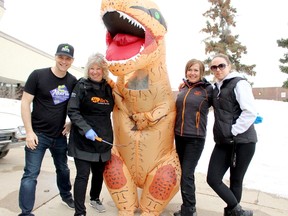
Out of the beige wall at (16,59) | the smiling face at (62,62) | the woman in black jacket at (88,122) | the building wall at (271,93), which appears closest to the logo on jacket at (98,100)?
the woman in black jacket at (88,122)

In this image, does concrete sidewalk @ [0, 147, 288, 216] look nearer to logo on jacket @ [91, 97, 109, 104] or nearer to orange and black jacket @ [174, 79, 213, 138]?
orange and black jacket @ [174, 79, 213, 138]

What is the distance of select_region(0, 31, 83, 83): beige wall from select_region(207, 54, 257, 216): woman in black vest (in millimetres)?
19001

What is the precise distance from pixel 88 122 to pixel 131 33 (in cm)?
100

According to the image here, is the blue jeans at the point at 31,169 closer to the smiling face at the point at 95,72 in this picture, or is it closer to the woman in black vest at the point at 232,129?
the smiling face at the point at 95,72

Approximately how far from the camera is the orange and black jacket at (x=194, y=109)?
9.66 feet

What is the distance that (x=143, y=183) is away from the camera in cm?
317

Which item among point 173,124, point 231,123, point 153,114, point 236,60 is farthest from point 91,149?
point 236,60

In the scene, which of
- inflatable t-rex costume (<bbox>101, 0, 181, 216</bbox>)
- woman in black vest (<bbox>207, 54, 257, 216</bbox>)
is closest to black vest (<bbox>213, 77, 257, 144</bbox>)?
woman in black vest (<bbox>207, 54, 257, 216</bbox>)

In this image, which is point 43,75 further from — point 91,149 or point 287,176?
point 287,176

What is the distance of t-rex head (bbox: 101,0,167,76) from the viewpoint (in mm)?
2787

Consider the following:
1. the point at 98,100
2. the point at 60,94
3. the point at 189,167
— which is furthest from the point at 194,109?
the point at 60,94

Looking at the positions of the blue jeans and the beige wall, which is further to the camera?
the beige wall

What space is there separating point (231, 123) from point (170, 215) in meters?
1.36

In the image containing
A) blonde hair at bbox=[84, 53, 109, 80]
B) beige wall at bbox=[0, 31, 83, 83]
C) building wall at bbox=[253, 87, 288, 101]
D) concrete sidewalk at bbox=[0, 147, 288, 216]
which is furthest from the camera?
building wall at bbox=[253, 87, 288, 101]
